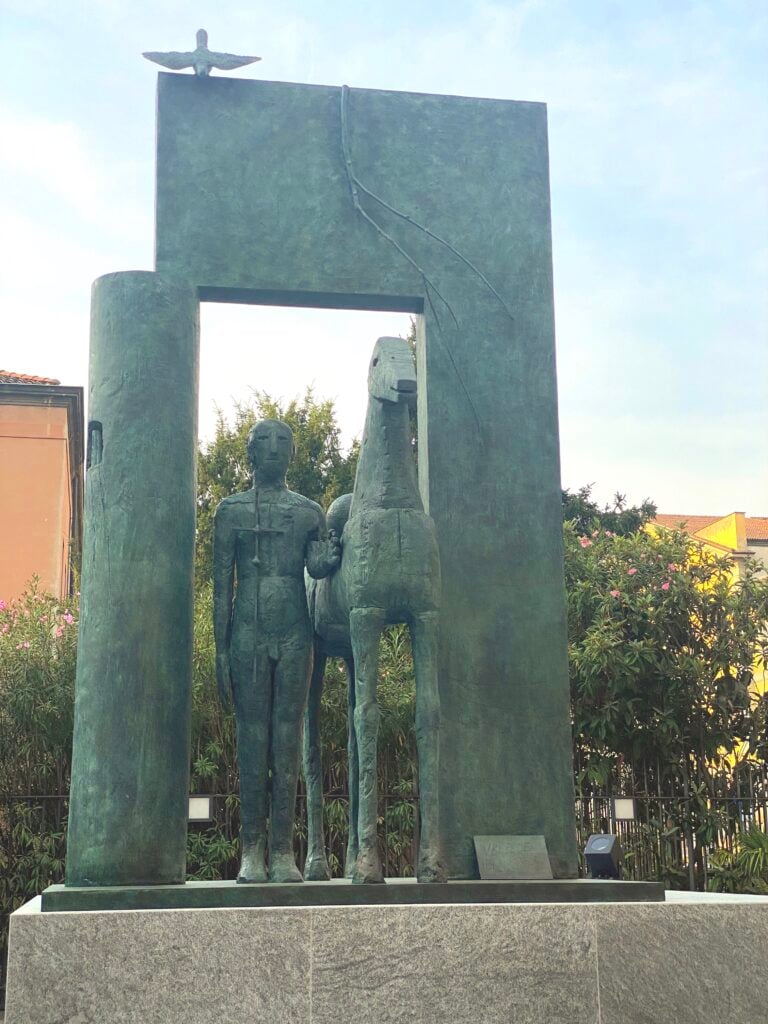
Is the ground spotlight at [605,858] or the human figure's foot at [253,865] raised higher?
the human figure's foot at [253,865]

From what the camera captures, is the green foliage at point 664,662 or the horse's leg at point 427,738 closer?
the horse's leg at point 427,738

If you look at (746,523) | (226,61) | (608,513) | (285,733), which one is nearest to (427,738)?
(285,733)

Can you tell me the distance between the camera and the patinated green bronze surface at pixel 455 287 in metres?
7.38

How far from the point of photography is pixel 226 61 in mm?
7895

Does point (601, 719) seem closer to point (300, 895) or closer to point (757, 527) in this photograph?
point (300, 895)

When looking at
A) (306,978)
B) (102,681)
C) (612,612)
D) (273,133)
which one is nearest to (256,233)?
(273,133)

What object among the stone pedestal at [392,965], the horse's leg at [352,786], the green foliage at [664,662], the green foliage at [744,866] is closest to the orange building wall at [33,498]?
the green foliage at [664,662]

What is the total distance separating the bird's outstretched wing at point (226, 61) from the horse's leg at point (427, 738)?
142 inches

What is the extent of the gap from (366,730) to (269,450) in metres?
1.62

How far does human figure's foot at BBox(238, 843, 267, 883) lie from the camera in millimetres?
6629

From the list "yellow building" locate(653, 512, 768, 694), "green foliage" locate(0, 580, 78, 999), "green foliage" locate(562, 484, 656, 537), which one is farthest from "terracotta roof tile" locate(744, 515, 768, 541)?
"green foliage" locate(0, 580, 78, 999)

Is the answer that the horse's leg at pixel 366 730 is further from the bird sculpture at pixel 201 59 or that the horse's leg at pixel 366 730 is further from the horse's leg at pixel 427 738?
the bird sculpture at pixel 201 59

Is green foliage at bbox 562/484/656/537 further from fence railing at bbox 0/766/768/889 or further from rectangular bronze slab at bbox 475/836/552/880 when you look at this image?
rectangular bronze slab at bbox 475/836/552/880

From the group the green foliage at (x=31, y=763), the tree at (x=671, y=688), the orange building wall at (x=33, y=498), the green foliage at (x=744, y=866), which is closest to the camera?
the green foliage at (x=31, y=763)
